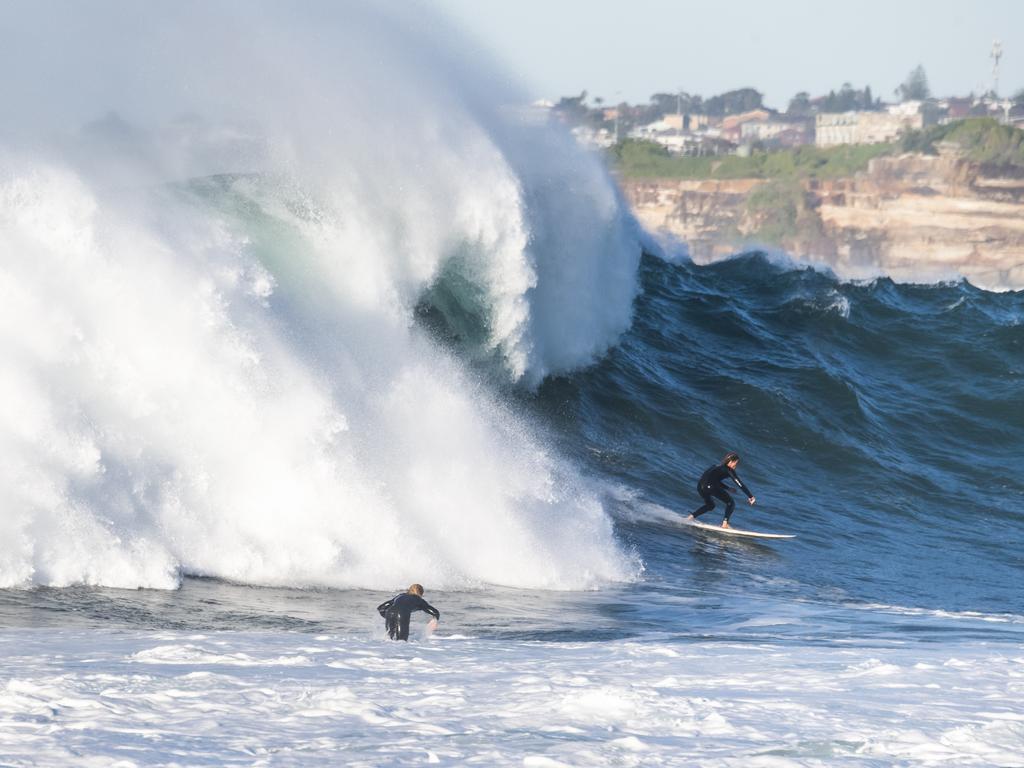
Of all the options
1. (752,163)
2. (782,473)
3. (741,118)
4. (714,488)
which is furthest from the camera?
(741,118)

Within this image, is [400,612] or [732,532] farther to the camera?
[732,532]

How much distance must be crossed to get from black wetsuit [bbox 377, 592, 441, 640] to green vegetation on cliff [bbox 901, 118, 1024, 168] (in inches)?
4248

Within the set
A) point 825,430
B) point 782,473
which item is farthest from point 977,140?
point 782,473

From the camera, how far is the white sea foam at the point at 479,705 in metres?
6.49

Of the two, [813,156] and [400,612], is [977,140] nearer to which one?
[813,156]

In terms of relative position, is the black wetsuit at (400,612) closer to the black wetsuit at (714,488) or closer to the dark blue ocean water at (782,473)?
the dark blue ocean water at (782,473)

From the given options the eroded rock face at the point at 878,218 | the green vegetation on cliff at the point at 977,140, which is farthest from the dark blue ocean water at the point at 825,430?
the green vegetation on cliff at the point at 977,140

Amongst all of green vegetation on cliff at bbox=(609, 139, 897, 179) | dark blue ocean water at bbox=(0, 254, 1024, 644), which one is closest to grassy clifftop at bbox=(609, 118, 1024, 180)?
green vegetation on cliff at bbox=(609, 139, 897, 179)

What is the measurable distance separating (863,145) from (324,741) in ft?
407

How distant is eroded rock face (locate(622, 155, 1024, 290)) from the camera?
105000 millimetres

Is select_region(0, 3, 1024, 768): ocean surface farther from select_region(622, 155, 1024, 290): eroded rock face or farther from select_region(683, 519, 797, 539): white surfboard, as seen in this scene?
select_region(622, 155, 1024, 290): eroded rock face

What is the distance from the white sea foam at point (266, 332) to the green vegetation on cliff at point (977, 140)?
100161mm

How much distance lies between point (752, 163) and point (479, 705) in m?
119

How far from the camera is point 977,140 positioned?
115m
